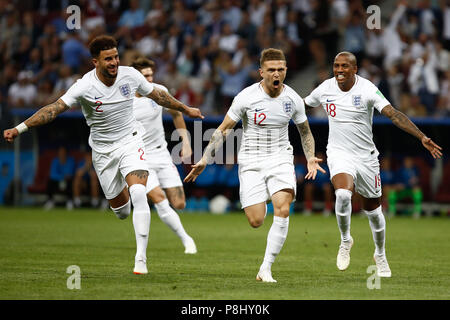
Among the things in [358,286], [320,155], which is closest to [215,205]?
[320,155]

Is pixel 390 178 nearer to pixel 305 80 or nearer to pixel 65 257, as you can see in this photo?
Result: pixel 305 80

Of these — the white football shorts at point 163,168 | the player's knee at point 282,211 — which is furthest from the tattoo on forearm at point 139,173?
the white football shorts at point 163,168

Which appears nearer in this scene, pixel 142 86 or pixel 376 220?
pixel 142 86

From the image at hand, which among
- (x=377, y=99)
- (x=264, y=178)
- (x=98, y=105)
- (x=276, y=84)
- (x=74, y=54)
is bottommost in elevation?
(x=264, y=178)

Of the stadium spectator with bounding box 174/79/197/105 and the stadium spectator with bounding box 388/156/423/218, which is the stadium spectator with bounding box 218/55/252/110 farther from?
the stadium spectator with bounding box 388/156/423/218

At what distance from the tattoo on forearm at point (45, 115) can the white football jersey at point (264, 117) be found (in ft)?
6.54

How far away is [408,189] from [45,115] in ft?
48.5

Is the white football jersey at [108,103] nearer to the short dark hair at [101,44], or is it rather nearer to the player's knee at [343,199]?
the short dark hair at [101,44]

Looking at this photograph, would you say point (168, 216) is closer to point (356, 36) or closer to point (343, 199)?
point (343, 199)

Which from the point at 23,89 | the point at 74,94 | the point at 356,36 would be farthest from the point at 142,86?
the point at 23,89

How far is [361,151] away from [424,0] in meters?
13.8

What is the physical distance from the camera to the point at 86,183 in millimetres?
25734

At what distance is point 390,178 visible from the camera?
77.2ft

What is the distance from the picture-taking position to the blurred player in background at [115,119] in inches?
406
